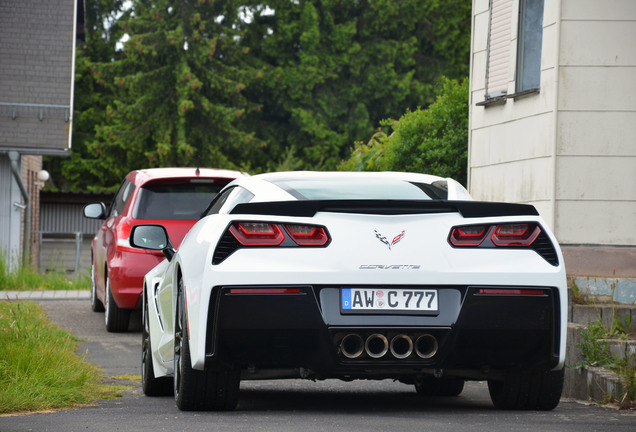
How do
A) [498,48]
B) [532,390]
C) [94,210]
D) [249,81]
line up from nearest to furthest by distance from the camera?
[532,390], [498,48], [94,210], [249,81]

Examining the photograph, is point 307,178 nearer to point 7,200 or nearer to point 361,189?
point 361,189

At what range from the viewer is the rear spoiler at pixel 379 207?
6441mm

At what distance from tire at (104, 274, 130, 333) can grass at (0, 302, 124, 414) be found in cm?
412

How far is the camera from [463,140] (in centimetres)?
1838

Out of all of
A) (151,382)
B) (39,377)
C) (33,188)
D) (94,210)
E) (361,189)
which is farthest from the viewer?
(33,188)

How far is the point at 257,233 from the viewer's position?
6391 millimetres

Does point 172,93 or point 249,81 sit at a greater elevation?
point 249,81

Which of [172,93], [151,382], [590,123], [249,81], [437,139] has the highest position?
[249,81]

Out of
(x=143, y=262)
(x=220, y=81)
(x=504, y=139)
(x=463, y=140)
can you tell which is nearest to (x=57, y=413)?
(x=143, y=262)

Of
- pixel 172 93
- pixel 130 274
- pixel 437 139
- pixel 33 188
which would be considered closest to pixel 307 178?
pixel 130 274

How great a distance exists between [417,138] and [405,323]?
13.0 metres

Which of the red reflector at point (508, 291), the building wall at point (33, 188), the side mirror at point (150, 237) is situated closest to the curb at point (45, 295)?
the side mirror at point (150, 237)

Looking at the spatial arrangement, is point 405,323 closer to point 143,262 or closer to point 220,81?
point 143,262

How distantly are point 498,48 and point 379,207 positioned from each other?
814 centimetres
